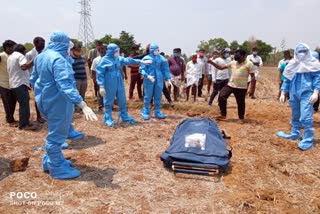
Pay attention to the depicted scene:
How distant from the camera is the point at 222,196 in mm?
3621

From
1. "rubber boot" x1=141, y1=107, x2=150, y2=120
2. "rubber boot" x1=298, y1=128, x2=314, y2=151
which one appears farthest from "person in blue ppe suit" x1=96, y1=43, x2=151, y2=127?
"rubber boot" x1=298, y1=128, x2=314, y2=151

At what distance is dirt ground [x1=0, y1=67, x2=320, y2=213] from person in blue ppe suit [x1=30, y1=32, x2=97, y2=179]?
260 mm

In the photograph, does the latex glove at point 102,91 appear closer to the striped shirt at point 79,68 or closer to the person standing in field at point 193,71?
the striped shirt at point 79,68

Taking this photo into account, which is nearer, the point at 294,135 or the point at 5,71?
the point at 294,135

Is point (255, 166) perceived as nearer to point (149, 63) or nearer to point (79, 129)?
point (149, 63)

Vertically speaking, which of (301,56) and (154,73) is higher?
(301,56)

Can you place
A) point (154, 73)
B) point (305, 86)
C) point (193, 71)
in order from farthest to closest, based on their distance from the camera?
point (193, 71), point (154, 73), point (305, 86)

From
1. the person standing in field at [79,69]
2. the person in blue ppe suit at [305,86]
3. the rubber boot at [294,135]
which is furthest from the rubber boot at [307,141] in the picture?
the person standing in field at [79,69]

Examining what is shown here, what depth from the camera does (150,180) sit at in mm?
4016

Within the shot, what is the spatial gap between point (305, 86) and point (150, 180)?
314cm

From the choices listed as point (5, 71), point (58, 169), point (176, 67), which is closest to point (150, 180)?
point (58, 169)

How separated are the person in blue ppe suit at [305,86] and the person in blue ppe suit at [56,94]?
3.63 meters

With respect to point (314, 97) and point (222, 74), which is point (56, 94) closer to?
point (314, 97)

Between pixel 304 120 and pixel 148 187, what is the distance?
3.01 metres
